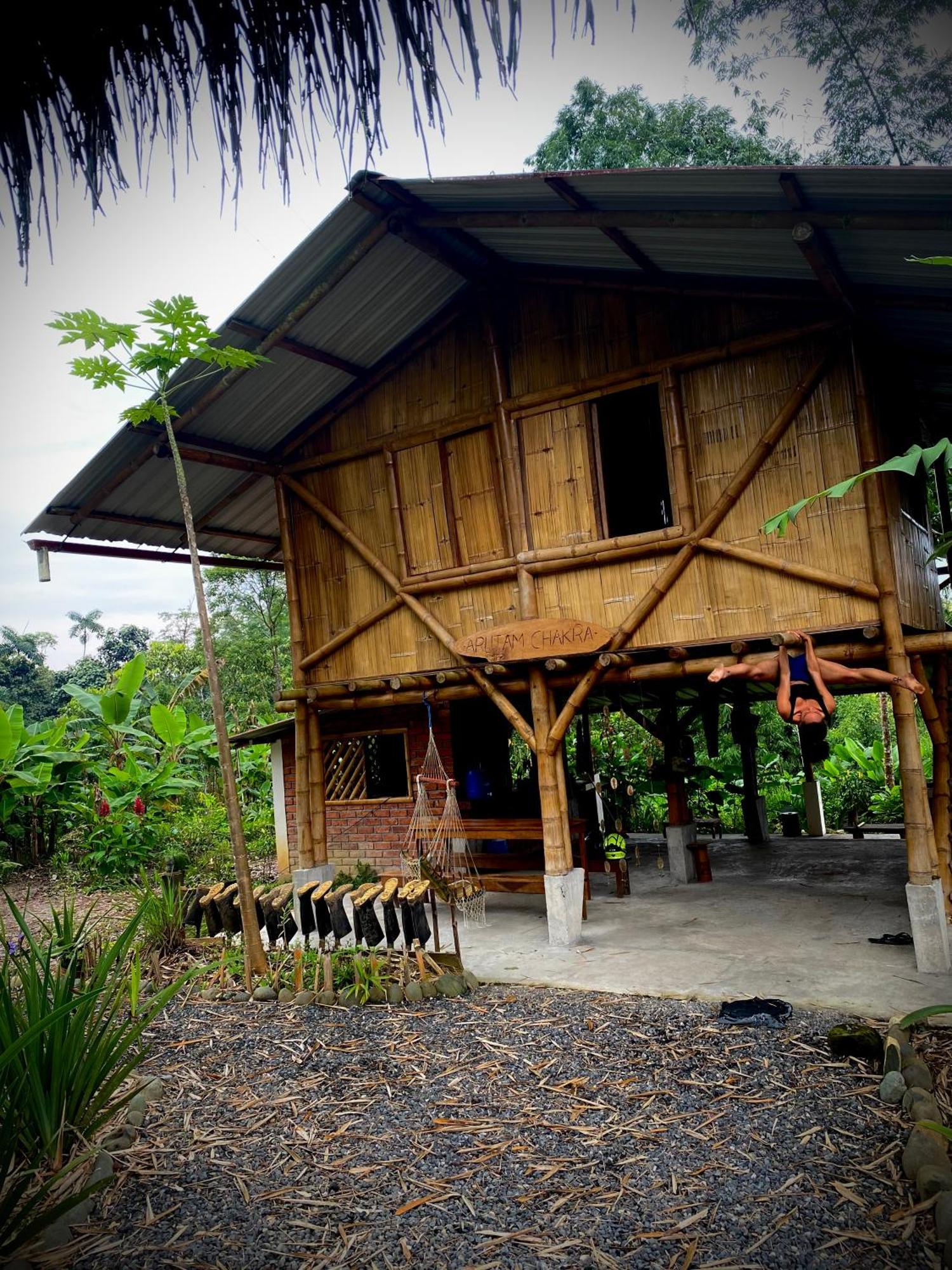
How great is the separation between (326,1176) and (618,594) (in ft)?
16.2

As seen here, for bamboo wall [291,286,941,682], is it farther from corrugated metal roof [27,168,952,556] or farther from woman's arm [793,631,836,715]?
woman's arm [793,631,836,715]

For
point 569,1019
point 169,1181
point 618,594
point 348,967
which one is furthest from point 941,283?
point 169,1181

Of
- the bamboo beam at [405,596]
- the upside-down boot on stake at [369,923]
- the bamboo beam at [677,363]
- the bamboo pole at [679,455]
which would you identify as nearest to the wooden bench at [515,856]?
the bamboo beam at [405,596]

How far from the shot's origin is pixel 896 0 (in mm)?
17641

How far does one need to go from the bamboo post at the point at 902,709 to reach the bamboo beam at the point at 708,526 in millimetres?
378

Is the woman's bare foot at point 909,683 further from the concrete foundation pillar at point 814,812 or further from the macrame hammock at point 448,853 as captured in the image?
the concrete foundation pillar at point 814,812

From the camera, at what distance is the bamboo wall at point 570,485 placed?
21.0ft

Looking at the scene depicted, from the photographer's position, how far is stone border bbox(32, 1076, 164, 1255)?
2.89 meters

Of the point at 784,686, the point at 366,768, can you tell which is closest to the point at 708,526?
the point at 784,686

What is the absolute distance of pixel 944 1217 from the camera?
270 cm

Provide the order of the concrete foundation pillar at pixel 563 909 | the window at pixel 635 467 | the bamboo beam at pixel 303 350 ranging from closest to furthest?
the concrete foundation pillar at pixel 563 909
the bamboo beam at pixel 303 350
the window at pixel 635 467

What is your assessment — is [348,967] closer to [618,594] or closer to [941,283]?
[618,594]

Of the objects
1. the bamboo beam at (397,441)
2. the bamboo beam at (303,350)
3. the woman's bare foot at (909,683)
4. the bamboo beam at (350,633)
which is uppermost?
the bamboo beam at (303,350)

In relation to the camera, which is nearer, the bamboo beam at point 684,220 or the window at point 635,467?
the bamboo beam at point 684,220
